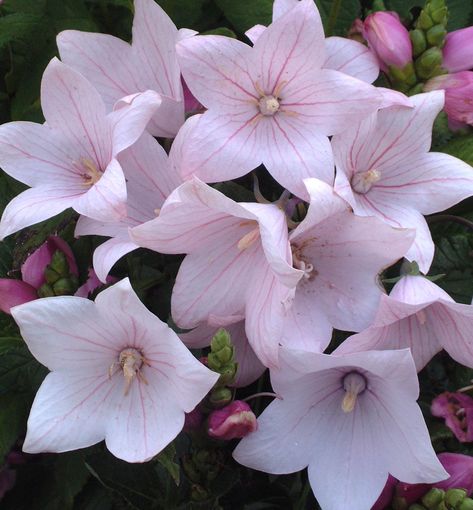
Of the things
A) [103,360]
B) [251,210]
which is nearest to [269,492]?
[103,360]

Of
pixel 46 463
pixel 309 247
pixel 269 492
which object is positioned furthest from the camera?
pixel 46 463

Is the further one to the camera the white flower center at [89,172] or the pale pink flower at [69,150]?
the white flower center at [89,172]

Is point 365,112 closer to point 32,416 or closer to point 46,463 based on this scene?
point 32,416

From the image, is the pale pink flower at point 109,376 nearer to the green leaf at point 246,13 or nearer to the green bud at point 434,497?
the green bud at point 434,497

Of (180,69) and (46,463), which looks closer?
(180,69)

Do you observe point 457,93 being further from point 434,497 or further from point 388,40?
point 434,497

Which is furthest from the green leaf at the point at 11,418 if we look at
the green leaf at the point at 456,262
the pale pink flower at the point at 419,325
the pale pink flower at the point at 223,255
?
the green leaf at the point at 456,262

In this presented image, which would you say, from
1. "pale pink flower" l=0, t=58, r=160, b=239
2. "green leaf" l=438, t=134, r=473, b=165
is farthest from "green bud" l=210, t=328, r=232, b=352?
"green leaf" l=438, t=134, r=473, b=165
